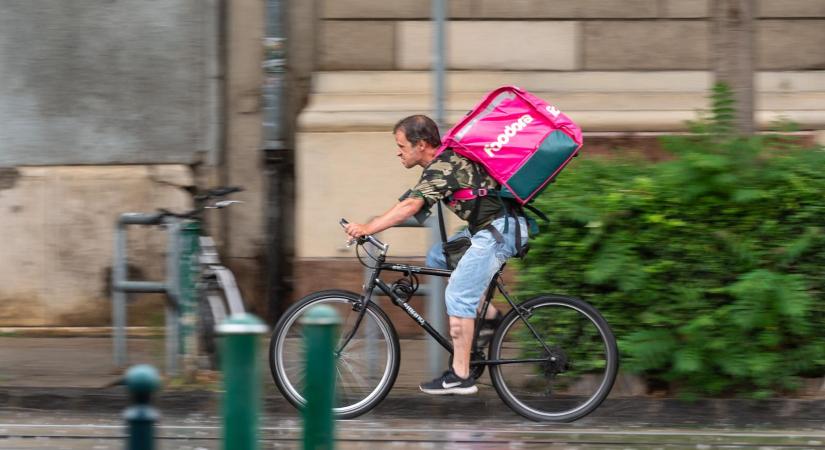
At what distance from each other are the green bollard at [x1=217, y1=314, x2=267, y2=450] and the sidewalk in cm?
358

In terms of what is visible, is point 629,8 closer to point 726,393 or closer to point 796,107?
point 796,107

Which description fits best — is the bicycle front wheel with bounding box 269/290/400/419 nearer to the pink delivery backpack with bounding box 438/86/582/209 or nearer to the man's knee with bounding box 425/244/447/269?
the man's knee with bounding box 425/244/447/269

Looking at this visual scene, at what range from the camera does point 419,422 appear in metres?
6.49

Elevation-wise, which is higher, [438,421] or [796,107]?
[796,107]

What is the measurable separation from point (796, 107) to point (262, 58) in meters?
4.28

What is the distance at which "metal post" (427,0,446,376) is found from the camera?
6.77 meters

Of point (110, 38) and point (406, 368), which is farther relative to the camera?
point (110, 38)

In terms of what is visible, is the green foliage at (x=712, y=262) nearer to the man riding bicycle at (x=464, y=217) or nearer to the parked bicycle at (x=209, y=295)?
the man riding bicycle at (x=464, y=217)

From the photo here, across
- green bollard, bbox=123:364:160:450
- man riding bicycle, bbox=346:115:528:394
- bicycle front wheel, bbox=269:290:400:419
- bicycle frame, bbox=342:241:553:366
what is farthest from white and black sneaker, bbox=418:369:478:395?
green bollard, bbox=123:364:160:450

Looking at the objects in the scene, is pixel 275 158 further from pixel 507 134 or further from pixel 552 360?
pixel 552 360

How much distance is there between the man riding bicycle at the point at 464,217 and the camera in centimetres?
612

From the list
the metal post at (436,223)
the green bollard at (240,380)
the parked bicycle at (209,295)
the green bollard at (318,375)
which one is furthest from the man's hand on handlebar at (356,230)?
the green bollard at (240,380)

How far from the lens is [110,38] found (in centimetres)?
970

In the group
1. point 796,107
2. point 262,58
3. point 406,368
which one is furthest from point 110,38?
point 796,107
